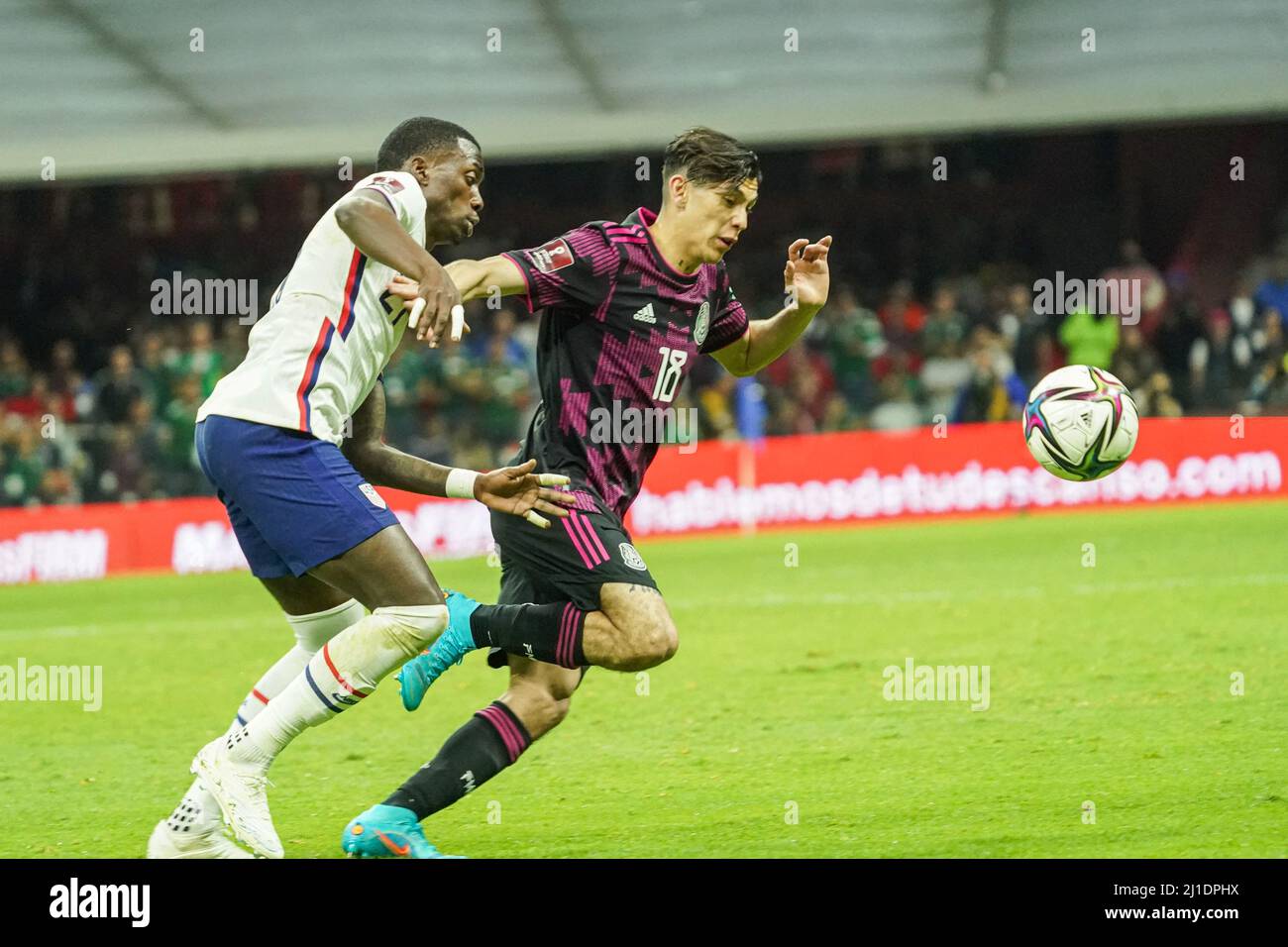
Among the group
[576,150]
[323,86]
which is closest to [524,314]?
[576,150]

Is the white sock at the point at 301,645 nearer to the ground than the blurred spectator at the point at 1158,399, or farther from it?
nearer to the ground

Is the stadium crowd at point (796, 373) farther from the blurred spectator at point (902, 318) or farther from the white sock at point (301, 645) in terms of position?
the white sock at point (301, 645)

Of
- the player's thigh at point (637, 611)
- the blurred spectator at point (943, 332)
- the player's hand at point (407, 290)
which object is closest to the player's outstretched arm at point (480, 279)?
the player's hand at point (407, 290)

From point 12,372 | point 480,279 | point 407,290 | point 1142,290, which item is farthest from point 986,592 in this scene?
point 12,372

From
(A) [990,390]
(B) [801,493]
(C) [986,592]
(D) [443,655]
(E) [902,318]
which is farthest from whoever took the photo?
(E) [902,318]

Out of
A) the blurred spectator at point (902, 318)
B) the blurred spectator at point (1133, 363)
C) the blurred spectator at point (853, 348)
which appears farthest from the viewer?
the blurred spectator at point (902, 318)

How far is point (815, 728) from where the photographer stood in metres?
7.35

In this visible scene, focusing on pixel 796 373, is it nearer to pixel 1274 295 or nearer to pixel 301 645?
pixel 1274 295

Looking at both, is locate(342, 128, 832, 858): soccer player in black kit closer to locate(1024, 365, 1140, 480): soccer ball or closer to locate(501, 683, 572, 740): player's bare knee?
locate(501, 683, 572, 740): player's bare knee

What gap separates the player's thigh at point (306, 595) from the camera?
5.18 m

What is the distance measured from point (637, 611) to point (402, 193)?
153 cm

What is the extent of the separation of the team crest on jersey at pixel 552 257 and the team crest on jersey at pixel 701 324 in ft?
2.01

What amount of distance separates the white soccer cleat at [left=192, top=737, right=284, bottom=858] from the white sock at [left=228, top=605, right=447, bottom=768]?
4 cm
